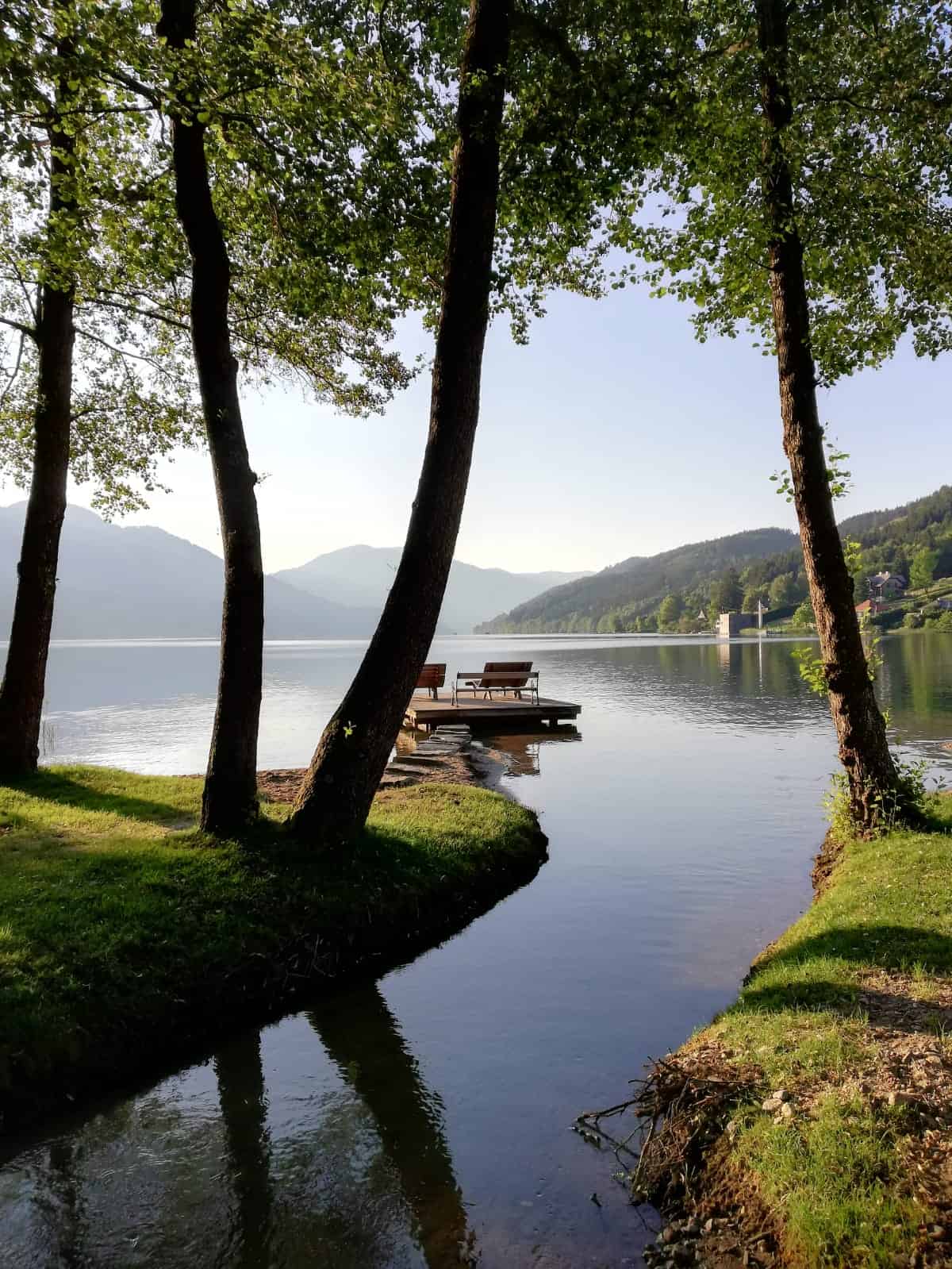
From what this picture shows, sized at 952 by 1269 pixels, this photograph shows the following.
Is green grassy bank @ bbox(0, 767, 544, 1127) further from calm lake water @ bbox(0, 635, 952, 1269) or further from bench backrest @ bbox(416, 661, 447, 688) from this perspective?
bench backrest @ bbox(416, 661, 447, 688)

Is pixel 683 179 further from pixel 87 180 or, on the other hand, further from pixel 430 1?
pixel 87 180

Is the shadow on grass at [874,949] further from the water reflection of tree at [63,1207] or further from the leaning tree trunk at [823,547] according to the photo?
the water reflection of tree at [63,1207]

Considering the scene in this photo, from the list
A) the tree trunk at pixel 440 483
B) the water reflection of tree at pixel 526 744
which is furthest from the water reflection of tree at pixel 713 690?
the tree trunk at pixel 440 483

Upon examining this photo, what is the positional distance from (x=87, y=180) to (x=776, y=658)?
7142 cm

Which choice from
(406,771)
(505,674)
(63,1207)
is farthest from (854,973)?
(505,674)

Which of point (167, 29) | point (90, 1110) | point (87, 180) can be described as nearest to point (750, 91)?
point (167, 29)

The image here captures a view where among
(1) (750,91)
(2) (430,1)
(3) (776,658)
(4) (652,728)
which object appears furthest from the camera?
(3) (776,658)

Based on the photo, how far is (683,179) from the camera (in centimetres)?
970

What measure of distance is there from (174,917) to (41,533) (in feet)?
26.4

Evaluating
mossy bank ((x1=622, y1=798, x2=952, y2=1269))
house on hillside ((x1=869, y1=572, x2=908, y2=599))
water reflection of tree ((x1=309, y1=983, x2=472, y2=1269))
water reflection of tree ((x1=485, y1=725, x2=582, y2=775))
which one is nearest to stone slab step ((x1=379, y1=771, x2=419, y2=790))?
water reflection of tree ((x1=485, y1=725, x2=582, y2=775))

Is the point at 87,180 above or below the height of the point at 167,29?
below

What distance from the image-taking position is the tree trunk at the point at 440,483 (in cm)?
775

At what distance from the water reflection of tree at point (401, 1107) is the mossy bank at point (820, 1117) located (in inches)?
44.2

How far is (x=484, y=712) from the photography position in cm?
2572
